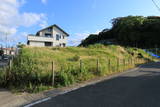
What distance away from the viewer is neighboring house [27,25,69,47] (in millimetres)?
32591

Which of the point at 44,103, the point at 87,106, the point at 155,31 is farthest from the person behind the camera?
the point at 155,31

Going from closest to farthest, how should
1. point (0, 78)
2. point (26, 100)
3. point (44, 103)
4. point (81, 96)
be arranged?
point (44, 103) → point (26, 100) → point (81, 96) → point (0, 78)

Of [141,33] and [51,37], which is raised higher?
[141,33]

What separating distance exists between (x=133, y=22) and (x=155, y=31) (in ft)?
24.1

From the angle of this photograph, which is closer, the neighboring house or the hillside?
the neighboring house

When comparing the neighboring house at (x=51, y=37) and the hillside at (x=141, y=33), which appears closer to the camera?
the neighboring house at (x=51, y=37)

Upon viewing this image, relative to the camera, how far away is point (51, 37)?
34625 mm

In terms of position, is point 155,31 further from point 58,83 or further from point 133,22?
point 58,83

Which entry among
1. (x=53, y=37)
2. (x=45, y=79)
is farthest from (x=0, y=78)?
(x=53, y=37)

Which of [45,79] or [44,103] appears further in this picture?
[45,79]

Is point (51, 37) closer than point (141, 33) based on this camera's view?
Yes

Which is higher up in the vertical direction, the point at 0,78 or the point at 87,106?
the point at 0,78

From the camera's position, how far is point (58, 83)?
591 centimetres

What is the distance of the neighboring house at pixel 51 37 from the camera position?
32591 millimetres
